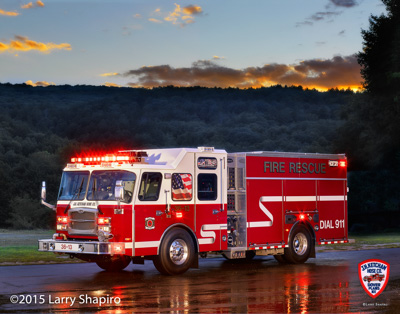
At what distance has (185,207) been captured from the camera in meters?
17.4

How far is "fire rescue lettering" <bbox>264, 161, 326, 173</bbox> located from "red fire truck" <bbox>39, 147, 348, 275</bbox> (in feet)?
0.09

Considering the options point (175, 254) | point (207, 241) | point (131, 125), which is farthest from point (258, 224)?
point (131, 125)

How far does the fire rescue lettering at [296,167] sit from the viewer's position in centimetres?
1967

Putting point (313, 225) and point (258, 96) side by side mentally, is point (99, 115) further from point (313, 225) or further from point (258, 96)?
point (313, 225)

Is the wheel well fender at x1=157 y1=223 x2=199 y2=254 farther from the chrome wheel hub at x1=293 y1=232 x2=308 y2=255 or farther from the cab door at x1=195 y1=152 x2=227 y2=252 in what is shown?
the chrome wheel hub at x1=293 y1=232 x2=308 y2=255

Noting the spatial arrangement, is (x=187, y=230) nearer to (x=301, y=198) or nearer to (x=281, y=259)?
(x=281, y=259)

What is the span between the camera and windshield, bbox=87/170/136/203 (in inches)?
653

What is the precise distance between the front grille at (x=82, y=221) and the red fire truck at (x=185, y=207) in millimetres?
23

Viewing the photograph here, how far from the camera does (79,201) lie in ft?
56.3

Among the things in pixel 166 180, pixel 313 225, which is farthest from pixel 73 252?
pixel 313 225

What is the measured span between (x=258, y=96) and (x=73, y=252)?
136064mm

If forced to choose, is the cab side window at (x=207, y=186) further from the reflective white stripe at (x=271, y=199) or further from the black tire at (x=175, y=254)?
the reflective white stripe at (x=271, y=199)

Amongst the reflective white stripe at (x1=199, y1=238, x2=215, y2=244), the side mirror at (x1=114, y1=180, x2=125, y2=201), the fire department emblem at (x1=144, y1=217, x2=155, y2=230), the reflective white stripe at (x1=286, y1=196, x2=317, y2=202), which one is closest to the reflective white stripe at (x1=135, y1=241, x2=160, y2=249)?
the fire department emblem at (x1=144, y1=217, x2=155, y2=230)

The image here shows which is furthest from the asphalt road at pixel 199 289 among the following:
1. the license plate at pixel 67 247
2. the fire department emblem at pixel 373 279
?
the license plate at pixel 67 247
